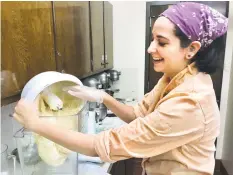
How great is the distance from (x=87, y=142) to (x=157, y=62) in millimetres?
432

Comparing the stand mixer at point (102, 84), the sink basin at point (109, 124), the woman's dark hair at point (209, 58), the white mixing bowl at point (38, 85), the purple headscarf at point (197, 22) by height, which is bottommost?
the sink basin at point (109, 124)

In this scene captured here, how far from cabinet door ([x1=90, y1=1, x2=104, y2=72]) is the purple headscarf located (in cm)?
120

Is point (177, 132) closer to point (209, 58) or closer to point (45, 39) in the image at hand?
point (209, 58)

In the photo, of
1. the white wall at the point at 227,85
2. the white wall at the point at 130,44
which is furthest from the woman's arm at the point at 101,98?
the white wall at the point at 227,85

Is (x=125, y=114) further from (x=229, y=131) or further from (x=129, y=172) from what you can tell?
(x=229, y=131)

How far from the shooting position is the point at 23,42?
1.03 m

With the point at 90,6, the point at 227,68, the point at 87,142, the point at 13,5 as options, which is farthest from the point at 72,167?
the point at 227,68

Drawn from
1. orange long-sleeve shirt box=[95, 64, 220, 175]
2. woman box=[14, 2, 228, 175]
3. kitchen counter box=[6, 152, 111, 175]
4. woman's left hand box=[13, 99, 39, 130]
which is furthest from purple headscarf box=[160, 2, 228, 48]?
kitchen counter box=[6, 152, 111, 175]

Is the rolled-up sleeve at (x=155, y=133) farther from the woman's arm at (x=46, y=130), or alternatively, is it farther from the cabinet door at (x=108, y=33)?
the cabinet door at (x=108, y=33)

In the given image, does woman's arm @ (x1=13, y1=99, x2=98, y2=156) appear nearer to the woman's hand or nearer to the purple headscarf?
the woman's hand

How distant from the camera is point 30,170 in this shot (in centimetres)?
120

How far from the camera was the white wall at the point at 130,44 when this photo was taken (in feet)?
9.25

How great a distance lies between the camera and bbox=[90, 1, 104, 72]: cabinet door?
2006 mm

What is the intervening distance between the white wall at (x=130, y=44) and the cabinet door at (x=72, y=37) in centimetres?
105
